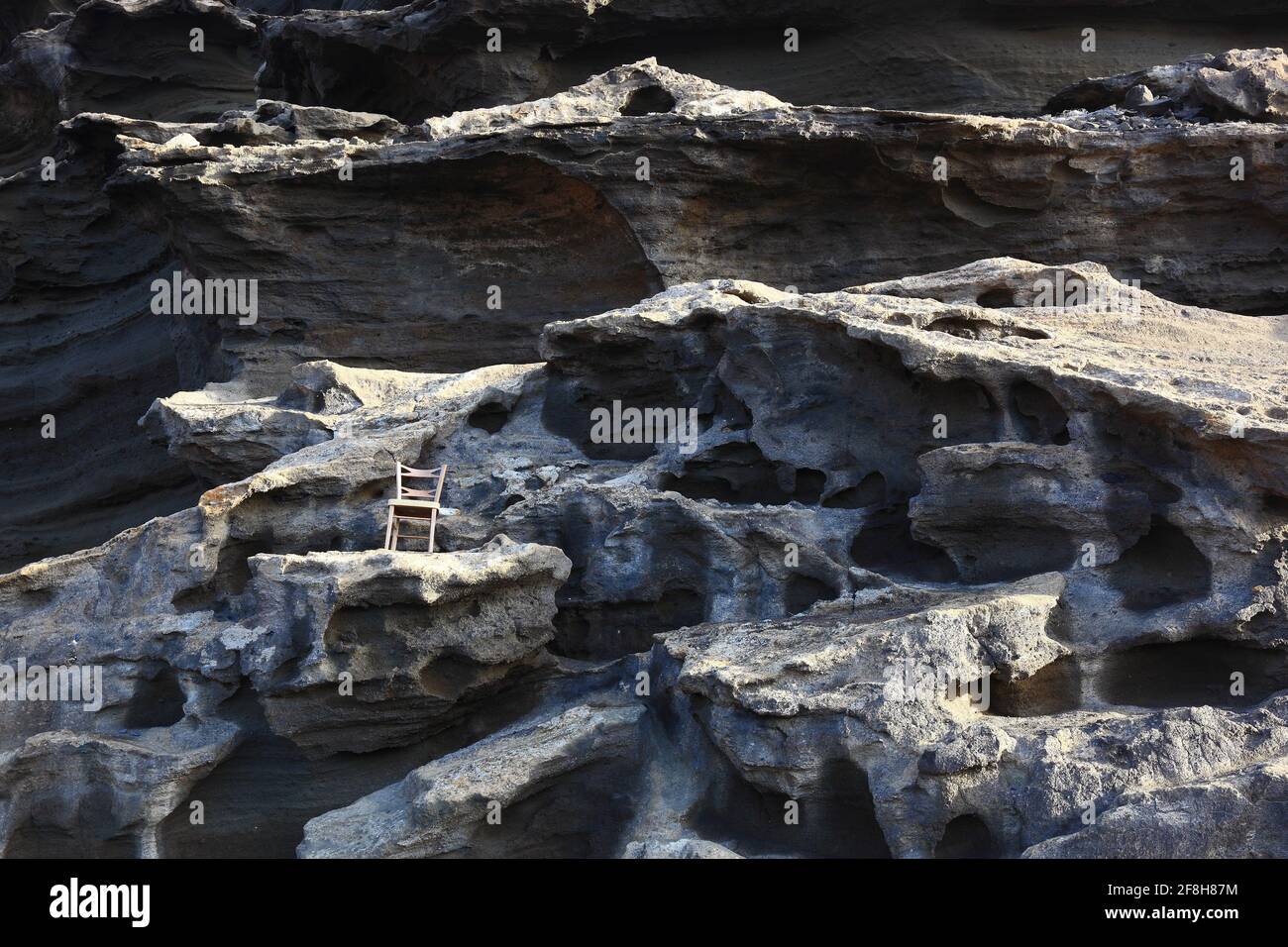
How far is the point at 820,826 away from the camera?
6645 millimetres

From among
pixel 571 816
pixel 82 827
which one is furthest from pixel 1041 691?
pixel 82 827

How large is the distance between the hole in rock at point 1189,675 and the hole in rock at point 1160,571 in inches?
10.4

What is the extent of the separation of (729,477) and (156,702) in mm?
3946

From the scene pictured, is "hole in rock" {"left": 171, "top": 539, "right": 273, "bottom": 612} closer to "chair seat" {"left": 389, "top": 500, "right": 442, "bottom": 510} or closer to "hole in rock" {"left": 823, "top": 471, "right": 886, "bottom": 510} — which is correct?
"chair seat" {"left": 389, "top": 500, "right": 442, "bottom": 510}

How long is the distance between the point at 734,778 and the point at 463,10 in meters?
10.8

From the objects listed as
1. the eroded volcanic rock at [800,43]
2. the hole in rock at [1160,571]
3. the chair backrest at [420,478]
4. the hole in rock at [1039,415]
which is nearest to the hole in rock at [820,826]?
the hole in rock at [1160,571]

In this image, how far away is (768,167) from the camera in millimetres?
12477

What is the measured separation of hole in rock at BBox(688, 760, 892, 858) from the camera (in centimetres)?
655

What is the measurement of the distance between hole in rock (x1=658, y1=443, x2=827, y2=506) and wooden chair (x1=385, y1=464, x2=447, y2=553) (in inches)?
59.3

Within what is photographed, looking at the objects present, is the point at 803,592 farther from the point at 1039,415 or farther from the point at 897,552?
the point at 1039,415

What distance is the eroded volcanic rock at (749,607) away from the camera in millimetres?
6551

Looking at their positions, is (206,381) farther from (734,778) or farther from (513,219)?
(734,778)

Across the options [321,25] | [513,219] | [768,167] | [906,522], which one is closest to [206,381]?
[513,219]

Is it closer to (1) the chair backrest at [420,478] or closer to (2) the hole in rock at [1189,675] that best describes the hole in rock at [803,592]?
(2) the hole in rock at [1189,675]
